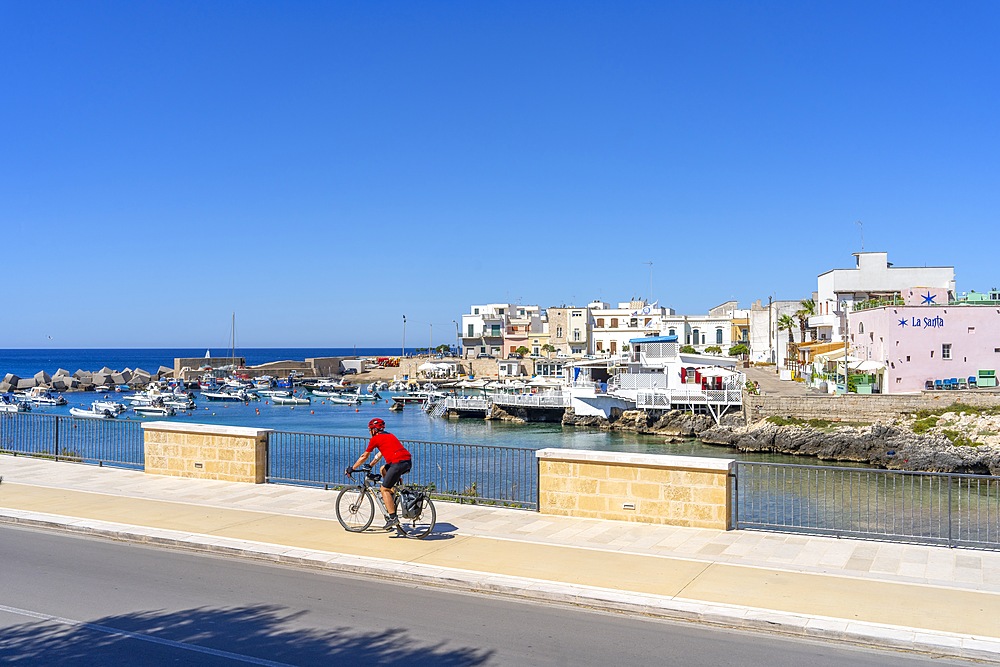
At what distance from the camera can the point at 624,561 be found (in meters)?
10.1

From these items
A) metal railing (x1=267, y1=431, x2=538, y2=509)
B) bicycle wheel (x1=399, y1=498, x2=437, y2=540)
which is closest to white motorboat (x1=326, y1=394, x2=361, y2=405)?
metal railing (x1=267, y1=431, x2=538, y2=509)

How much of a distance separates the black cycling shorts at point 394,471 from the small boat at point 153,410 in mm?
70335

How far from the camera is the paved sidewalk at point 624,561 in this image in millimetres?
8023

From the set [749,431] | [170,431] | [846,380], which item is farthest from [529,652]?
[846,380]

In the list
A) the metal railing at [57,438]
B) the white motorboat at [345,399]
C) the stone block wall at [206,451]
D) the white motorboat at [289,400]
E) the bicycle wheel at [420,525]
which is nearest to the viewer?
the bicycle wheel at [420,525]

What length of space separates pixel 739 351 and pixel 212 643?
84.6 metres

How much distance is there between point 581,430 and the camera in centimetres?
6022

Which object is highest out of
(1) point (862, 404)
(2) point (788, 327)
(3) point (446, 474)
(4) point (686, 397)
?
(2) point (788, 327)

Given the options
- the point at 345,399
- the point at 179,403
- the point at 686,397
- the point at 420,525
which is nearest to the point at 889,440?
the point at 686,397

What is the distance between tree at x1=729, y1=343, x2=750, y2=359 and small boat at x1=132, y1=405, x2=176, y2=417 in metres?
55.8

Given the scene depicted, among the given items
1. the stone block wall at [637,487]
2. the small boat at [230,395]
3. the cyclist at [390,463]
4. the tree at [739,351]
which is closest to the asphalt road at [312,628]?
the cyclist at [390,463]

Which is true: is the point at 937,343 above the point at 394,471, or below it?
above

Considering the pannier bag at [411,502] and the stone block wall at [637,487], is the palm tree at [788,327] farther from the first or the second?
the pannier bag at [411,502]

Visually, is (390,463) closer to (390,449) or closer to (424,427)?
(390,449)
